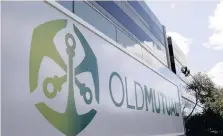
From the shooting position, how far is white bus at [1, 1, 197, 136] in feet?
5.58

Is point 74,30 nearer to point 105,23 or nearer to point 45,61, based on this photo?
point 45,61

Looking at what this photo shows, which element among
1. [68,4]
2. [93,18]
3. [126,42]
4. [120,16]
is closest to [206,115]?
[120,16]

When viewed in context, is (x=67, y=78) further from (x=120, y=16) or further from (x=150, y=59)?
(x=120, y=16)

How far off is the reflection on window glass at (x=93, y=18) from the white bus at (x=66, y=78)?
0.01 meters

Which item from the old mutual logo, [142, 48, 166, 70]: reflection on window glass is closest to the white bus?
the old mutual logo

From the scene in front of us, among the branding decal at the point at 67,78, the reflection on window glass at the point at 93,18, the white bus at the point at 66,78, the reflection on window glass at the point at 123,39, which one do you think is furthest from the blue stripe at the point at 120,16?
the branding decal at the point at 67,78

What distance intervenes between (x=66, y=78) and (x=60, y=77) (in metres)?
0.08

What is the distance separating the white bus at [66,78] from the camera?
1.70 meters

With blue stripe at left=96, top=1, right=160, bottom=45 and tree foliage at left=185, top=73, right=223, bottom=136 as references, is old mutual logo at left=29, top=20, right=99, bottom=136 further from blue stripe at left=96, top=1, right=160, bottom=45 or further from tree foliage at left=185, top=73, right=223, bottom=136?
tree foliage at left=185, top=73, right=223, bottom=136

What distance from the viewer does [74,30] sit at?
248cm

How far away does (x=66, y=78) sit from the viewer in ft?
7.11

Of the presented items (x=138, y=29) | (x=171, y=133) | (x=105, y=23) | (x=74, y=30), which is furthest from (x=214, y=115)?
(x=74, y=30)

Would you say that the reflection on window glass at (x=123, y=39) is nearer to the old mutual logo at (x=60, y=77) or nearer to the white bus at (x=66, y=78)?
the white bus at (x=66, y=78)

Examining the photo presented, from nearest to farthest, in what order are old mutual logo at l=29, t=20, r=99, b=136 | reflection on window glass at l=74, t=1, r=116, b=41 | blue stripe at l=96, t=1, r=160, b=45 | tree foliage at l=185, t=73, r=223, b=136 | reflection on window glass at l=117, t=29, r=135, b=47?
old mutual logo at l=29, t=20, r=99, b=136
reflection on window glass at l=74, t=1, r=116, b=41
reflection on window glass at l=117, t=29, r=135, b=47
blue stripe at l=96, t=1, r=160, b=45
tree foliage at l=185, t=73, r=223, b=136
